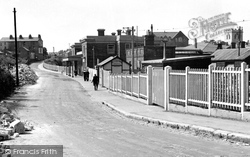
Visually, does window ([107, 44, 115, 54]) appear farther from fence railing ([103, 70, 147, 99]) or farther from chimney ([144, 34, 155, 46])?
fence railing ([103, 70, 147, 99])

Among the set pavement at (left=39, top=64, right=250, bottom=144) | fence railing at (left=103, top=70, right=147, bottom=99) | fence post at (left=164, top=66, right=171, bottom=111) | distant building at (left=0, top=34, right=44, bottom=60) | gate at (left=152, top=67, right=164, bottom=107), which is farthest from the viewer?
distant building at (left=0, top=34, right=44, bottom=60)

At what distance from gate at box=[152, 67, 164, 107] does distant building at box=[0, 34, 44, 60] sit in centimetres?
12962

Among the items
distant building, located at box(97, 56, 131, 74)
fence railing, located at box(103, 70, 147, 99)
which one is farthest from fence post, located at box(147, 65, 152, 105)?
distant building, located at box(97, 56, 131, 74)

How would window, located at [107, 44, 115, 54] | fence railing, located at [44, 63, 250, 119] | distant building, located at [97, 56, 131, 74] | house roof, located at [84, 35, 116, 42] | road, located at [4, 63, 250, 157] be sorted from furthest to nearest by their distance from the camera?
window, located at [107, 44, 115, 54]
house roof, located at [84, 35, 116, 42]
distant building, located at [97, 56, 131, 74]
fence railing, located at [44, 63, 250, 119]
road, located at [4, 63, 250, 157]

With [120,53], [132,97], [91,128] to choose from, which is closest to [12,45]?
[120,53]

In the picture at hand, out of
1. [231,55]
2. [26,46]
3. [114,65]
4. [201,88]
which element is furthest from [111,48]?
[26,46]

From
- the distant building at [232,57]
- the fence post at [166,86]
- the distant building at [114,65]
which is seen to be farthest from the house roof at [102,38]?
the fence post at [166,86]

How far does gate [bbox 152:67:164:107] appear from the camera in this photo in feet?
56.3

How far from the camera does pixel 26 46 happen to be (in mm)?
151250

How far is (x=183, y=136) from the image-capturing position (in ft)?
33.9

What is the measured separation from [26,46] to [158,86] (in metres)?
141

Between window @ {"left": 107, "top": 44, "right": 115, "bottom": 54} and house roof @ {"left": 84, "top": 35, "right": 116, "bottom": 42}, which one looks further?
window @ {"left": 107, "top": 44, "right": 115, "bottom": 54}

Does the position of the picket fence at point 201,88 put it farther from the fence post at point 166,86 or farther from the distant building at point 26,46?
the distant building at point 26,46

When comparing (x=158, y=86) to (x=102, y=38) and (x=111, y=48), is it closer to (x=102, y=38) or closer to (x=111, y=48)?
(x=111, y=48)
